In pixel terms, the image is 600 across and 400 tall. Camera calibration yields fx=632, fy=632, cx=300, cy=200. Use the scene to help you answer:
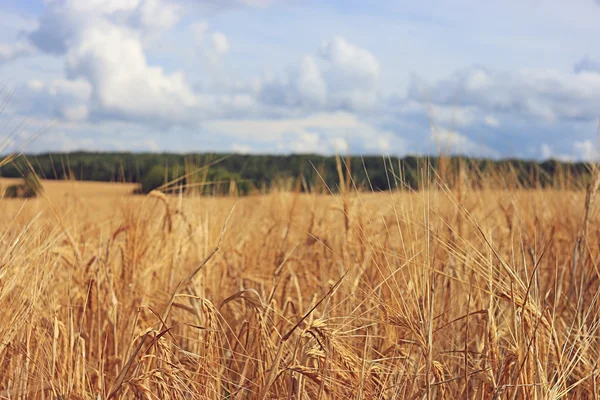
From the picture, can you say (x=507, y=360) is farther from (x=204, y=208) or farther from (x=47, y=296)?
(x=204, y=208)

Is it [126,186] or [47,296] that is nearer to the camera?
[47,296]

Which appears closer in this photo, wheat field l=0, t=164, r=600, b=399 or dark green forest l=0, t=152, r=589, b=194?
wheat field l=0, t=164, r=600, b=399

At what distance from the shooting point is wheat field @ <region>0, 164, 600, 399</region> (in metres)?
1.32

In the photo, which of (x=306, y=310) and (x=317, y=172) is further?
(x=306, y=310)

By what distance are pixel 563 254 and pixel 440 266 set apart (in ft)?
3.74

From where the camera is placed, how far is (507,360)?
135 centimetres

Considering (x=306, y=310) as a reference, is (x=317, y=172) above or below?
above

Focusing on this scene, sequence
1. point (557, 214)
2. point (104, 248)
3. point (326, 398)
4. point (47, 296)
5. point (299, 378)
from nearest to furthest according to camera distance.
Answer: point (299, 378), point (326, 398), point (47, 296), point (104, 248), point (557, 214)

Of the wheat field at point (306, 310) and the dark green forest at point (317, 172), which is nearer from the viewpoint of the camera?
the wheat field at point (306, 310)

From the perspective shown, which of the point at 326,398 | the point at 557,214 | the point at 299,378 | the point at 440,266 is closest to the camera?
the point at 299,378

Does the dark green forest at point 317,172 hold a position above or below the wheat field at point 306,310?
above

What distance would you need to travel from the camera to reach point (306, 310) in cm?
231

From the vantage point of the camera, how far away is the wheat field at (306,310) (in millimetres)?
1320

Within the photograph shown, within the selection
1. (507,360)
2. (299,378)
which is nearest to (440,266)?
(507,360)
